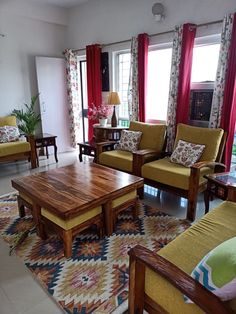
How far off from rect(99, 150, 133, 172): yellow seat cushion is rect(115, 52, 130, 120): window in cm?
129

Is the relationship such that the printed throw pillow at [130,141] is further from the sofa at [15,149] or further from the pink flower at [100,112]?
the sofa at [15,149]

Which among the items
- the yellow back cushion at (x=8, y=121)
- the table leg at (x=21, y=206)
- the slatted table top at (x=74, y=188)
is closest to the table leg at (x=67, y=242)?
the slatted table top at (x=74, y=188)

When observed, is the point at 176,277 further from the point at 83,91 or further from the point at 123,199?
the point at 83,91

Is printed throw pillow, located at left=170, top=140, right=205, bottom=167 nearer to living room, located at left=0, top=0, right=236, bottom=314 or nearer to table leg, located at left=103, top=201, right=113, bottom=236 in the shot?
living room, located at left=0, top=0, right=236, bottom=314

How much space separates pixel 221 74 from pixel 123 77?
1959 millimetres

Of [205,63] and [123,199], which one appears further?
[205,63]

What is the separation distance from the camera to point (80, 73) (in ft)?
17.1

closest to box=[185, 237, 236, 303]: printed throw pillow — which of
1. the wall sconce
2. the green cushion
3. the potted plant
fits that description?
the green cushion

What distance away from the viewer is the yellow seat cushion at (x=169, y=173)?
2.57 m

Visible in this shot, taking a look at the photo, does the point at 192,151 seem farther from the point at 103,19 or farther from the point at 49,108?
the point at 49,108

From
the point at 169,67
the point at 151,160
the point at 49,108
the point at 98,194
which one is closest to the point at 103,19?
the point at 169,67

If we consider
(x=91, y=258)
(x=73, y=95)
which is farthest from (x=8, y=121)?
(x=91, y=258)

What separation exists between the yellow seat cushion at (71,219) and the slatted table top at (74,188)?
64 millimetres

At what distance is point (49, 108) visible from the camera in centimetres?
508
